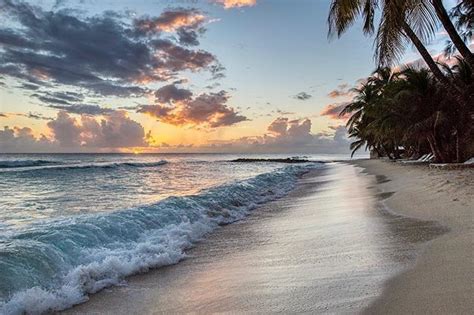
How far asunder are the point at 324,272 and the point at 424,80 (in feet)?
72.4

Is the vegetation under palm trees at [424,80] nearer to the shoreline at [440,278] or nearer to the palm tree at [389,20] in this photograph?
the palm tree at [389,20]

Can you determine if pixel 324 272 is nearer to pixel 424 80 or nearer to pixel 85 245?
pixel 85 245

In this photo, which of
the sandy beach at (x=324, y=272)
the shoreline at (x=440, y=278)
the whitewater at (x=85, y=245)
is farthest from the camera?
the whitewater at (x=85, y=245)

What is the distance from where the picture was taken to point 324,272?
15.6 ft

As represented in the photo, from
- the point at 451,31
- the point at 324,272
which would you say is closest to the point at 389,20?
the point at 451,31

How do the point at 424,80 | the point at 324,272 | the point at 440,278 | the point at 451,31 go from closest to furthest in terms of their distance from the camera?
the point at 440,278
the point at 324,272
the point at 451,31
the point at 424,80

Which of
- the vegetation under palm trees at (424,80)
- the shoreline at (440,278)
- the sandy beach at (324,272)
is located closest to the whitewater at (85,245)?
the sandy beach at (324,272)

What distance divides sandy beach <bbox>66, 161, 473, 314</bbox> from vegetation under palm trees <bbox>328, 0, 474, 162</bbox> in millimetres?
6007

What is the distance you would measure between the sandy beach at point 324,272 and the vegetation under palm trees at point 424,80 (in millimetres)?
6007

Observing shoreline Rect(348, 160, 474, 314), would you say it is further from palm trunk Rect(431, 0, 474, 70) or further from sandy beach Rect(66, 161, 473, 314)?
palm trunk Rect(431, 0, 474, 70)

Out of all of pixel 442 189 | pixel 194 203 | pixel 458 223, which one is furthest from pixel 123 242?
pixel 442 189

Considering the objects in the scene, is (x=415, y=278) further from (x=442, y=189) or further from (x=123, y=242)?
(x=442, y=189)

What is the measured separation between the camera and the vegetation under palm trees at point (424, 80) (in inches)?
455

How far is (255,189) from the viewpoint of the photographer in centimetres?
1694
